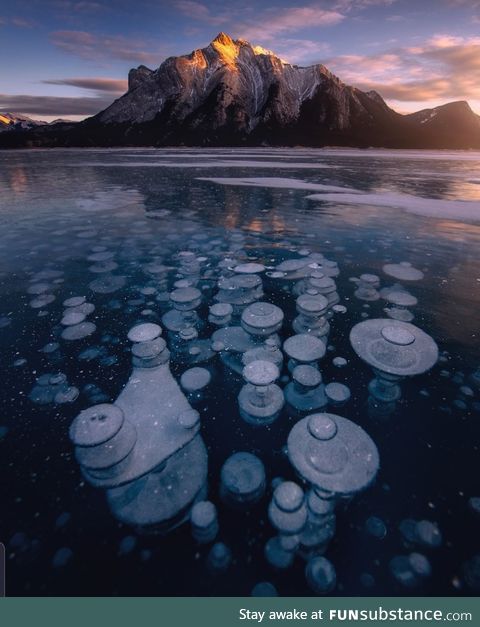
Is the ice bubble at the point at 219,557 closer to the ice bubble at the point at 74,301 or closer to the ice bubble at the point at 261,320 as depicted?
the ice bubble at the point at 261,320

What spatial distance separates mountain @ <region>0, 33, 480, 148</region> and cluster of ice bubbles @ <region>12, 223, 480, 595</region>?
125 m

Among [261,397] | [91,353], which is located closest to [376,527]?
[261,397]

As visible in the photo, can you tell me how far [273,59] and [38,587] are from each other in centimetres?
19138

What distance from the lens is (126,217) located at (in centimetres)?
838

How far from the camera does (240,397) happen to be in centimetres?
274

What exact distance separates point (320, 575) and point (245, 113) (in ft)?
516

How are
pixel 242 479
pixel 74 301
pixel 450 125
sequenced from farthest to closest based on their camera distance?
Answer: pixel 450 125, pixel 74 301, pixel 242 479

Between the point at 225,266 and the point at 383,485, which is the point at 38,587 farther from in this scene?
the point at 225,266

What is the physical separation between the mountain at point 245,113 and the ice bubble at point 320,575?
128285 millimetres

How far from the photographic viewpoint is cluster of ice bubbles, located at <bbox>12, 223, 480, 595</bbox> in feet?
6.02

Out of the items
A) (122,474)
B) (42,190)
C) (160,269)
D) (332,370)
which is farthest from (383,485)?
(42,190)

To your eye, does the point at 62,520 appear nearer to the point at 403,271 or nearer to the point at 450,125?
the point at 403,271

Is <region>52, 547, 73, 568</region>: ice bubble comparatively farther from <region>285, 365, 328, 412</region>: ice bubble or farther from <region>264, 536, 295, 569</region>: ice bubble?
<region>285, 365, 328, 412</region>: ice bubble

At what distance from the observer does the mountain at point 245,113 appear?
401 feet
